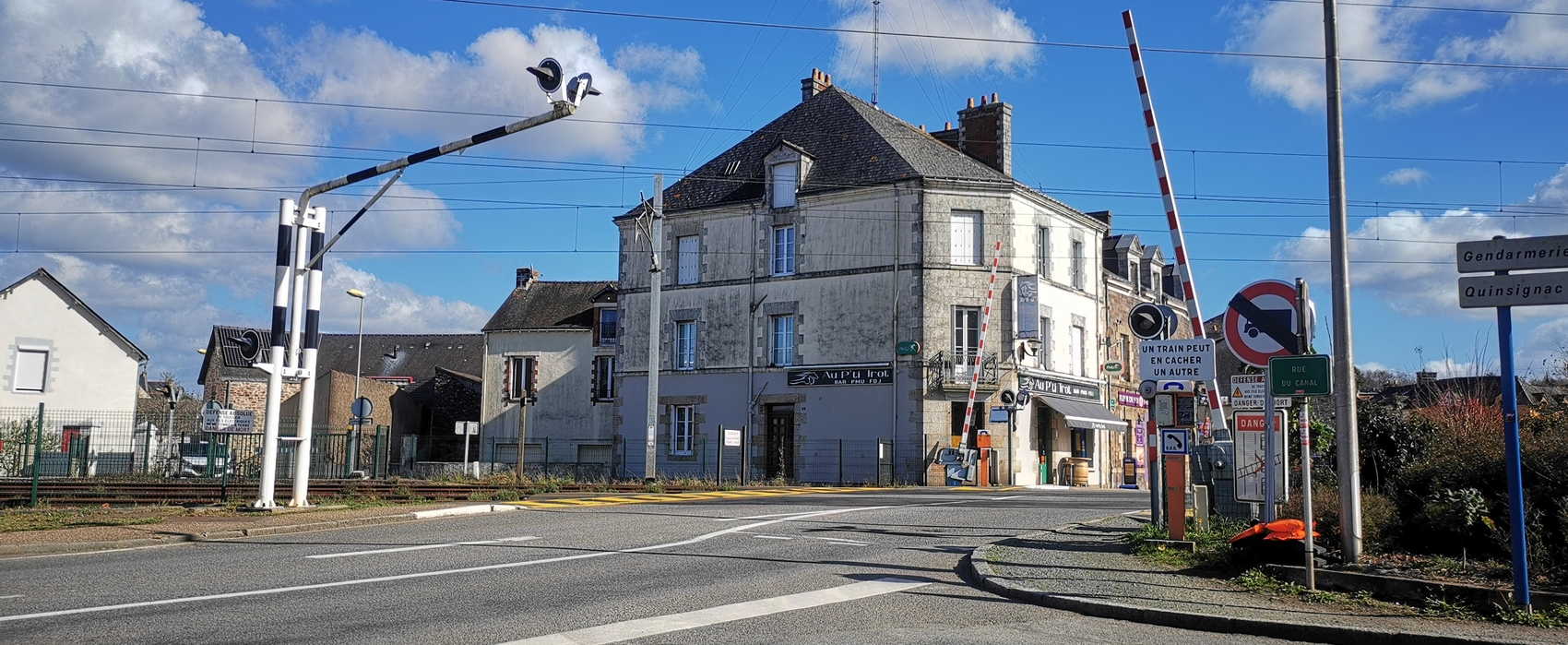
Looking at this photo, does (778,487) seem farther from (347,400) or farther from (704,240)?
(347,400)

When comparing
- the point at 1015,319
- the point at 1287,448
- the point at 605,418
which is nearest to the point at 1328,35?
the point at 1287,448

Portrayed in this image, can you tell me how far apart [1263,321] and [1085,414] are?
27.6 m

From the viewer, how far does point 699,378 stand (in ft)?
123

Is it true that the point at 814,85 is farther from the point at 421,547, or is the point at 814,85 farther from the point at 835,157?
the point at 421,547

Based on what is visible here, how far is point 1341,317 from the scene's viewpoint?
9.28 m

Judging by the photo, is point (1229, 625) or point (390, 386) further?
point (390, 386)

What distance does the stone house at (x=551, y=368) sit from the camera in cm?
4703

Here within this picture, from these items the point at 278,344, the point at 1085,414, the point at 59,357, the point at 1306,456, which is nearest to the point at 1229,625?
the point at 1306,456

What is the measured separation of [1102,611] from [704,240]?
30421mm

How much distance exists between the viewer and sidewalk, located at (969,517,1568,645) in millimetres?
7090

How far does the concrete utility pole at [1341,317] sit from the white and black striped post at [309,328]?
13305 millimetres

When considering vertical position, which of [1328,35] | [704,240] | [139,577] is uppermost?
[704,240]

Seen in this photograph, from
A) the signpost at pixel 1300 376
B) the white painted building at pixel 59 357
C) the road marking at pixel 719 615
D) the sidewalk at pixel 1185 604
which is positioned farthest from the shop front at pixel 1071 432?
the white painted building at pixel 59 357

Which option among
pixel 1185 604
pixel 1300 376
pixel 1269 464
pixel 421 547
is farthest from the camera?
pixel 421 547
